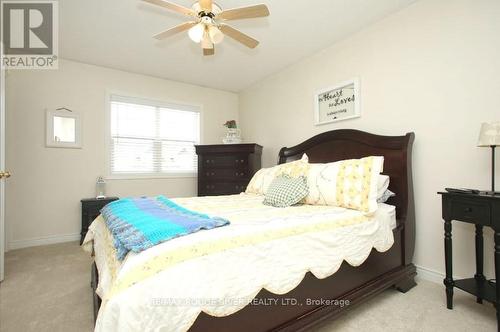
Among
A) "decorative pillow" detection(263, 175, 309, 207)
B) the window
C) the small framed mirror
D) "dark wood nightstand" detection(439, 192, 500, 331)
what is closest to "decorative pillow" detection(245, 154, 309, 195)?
"decorative pillow" detection(263, 175, 309, 207)

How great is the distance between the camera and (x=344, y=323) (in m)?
1.50

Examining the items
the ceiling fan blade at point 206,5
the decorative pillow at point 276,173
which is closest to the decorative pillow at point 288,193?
the decorative pillow at point 276,173

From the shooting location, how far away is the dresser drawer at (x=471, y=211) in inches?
56.9

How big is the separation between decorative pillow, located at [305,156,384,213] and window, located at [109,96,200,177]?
8.67 ft

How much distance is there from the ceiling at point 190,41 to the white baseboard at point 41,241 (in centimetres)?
237

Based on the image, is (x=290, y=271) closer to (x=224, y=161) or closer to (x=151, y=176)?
(x=224, y=161)

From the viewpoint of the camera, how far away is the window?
11.9 feet

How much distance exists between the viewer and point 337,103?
2777mm

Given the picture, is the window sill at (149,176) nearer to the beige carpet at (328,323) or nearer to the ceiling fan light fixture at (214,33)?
the beige carpet at (328,323)

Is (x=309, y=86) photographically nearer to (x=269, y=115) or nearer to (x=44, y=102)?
(x=269, y=115)

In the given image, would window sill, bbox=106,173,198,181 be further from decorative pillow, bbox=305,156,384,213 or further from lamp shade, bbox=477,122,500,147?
lamp shade, bbox=477,122,500,147

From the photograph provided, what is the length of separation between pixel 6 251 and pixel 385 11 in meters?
4.88

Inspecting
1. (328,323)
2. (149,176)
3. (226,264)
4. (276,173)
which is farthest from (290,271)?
(149,176)

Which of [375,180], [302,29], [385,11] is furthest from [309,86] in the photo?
[375,180]
